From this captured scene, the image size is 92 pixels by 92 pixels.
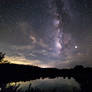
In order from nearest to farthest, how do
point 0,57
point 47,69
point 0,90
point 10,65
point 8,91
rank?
point 10,65, point 0,90, point 8,91, point 47,69, point 0,57

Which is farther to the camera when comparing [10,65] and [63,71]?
[63,71]

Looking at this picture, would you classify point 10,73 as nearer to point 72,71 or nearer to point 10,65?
point 10,65

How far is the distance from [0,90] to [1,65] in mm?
4780

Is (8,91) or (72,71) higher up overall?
(72,71)

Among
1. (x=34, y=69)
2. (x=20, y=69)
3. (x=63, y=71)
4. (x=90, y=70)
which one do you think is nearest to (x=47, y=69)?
(x=34, y=69)

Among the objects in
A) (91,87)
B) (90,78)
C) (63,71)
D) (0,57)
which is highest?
(0,57)

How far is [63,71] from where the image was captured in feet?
51.2

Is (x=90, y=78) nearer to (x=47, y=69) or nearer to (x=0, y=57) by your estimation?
(x=47, y=69)

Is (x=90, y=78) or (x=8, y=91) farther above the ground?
(x=90, y=78)

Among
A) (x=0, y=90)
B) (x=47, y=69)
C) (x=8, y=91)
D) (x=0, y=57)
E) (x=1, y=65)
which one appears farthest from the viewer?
(x=0, y=57)

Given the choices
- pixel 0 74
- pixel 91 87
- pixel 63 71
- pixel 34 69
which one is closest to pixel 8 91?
pixel 34 69

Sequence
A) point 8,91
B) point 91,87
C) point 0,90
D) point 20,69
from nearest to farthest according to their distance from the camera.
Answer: point 20,69 < point 0,90 < point 8,91 < point 91,87

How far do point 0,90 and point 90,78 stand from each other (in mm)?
12814

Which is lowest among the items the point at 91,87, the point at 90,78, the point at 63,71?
the point at 91,87
